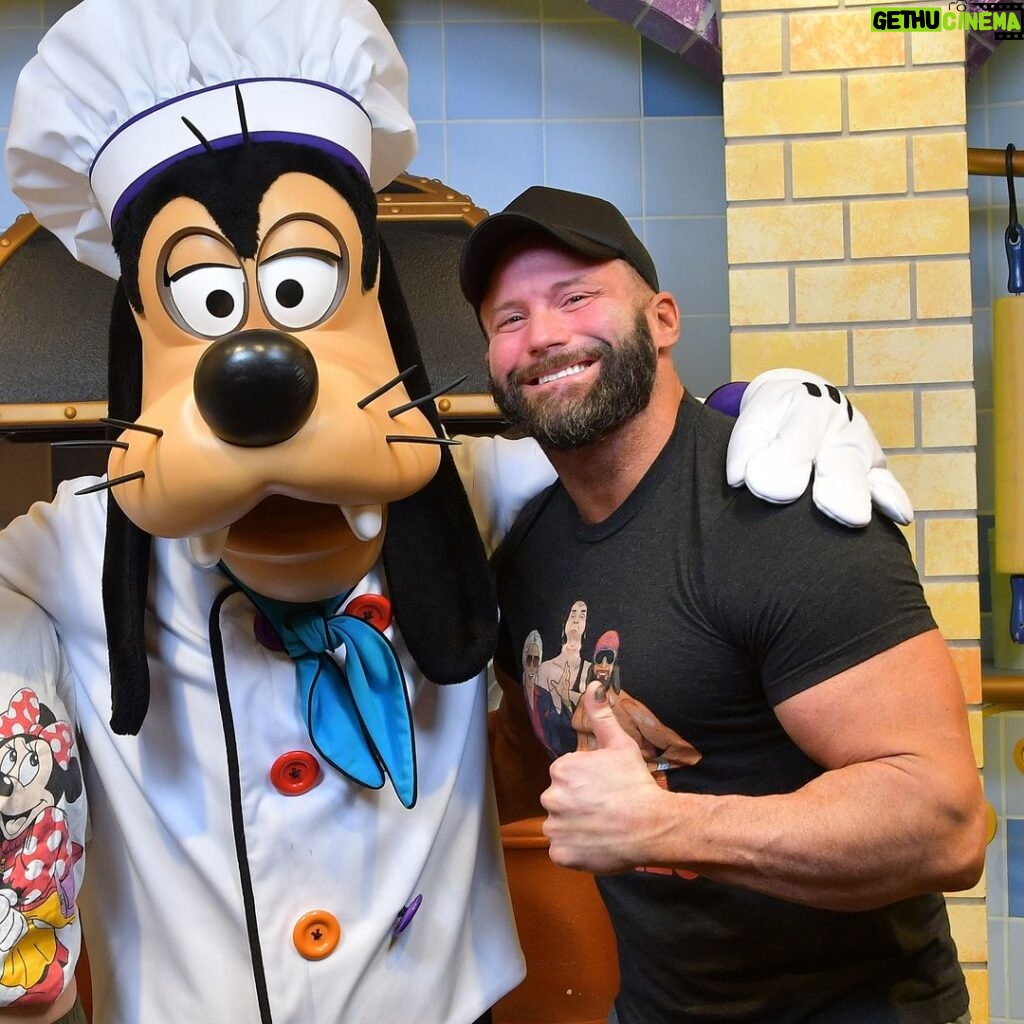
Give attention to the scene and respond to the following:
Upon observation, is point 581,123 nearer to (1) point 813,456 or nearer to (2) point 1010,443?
(2) point 1010,443

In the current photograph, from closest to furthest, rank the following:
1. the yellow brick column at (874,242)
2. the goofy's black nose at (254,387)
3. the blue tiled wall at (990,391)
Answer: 1. the goofy's black nose at (254,387)
2. the yellow brick column at (874,242)
3. the blue tiled wall at (990,391)

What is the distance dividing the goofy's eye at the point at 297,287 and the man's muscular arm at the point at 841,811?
43 cm

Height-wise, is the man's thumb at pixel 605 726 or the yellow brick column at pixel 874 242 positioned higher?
the yellow brick column at pixel 874 242

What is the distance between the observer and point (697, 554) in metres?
1.00

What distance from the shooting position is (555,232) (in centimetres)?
108

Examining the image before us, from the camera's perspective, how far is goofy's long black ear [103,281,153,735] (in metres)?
0.96

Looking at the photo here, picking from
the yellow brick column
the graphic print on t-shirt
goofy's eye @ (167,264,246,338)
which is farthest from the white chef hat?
the yellow brick column

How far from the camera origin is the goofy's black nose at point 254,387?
817 millimetres

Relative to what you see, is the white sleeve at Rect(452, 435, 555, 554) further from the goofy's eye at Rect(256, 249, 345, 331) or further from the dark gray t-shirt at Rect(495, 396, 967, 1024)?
the goofy's eye at Rect(256, 249, 345, 331)

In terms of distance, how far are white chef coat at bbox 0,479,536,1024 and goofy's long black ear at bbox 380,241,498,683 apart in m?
0.02

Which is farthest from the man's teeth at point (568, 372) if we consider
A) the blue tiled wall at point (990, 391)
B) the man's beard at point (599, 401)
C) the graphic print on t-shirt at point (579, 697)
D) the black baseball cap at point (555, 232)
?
the blue tiled wall at point (990, 391)

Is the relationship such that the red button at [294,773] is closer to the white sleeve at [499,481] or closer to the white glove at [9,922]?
the white glove at [9,922]

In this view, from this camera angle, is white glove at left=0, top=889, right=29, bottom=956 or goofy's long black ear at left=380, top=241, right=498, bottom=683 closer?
white glove at left=0, top=889, right=29, bottom=956

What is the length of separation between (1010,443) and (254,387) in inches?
56.4
